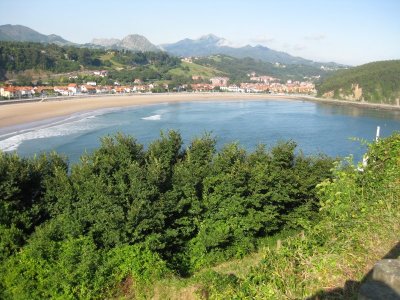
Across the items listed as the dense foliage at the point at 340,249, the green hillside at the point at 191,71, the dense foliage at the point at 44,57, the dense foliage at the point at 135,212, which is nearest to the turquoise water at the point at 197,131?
the dense foliage at the point at 135,212

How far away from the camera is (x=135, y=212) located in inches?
408

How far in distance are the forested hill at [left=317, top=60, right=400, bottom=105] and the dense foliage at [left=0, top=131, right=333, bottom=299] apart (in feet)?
356

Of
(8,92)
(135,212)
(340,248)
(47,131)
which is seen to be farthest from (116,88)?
(340,248)

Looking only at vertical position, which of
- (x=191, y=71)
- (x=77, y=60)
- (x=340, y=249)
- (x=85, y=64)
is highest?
(x=77, y=60)

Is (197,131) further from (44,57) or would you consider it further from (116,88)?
(44,57)

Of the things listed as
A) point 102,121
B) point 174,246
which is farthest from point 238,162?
point 102,121

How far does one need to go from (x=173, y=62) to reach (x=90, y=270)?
189856 millimetres

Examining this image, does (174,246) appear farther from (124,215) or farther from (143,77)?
(143,77)

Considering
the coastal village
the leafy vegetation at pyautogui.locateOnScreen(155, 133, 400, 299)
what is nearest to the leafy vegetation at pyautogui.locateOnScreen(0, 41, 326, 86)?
the coastal village

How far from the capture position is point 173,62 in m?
192

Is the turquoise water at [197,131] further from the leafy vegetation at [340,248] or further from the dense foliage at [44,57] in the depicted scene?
the dense foliage at [44,57]

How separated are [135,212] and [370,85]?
12114cm

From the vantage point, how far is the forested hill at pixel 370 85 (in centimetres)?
11094

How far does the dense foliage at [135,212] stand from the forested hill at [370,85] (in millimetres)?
108448
